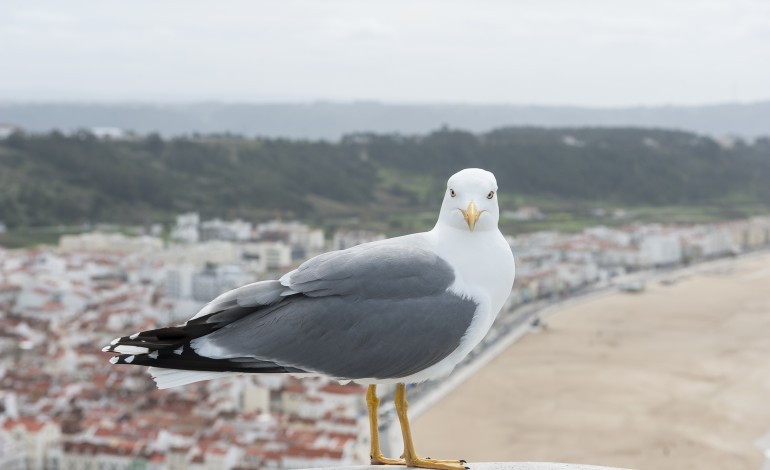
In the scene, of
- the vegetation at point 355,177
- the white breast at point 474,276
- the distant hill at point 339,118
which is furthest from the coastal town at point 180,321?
the distant hill at point 339,118

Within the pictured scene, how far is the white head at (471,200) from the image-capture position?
2891 mm

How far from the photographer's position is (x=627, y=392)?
786 inches

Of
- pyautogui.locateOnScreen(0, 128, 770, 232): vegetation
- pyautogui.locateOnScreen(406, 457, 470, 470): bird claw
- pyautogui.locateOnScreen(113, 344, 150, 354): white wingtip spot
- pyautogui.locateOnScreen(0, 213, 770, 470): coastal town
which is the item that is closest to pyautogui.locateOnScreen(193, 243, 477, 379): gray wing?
pyautogui.locateOnScreen(113, 344, 150, 354): white wingtip spot

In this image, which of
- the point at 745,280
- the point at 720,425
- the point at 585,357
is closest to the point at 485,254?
the point at 720,425

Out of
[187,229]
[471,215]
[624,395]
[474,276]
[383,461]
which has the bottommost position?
[187,229]

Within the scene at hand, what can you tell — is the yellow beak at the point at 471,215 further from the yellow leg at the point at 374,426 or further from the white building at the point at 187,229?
the white building at the point at 187,229

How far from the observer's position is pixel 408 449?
10.3ft

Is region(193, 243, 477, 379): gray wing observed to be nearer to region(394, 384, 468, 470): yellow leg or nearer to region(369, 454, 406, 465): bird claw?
region(394, 384, 468, 470): yellow leg

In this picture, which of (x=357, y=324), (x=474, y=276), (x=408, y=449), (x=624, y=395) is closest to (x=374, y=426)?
(x=408, y=449)

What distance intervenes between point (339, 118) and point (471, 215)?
593 ft

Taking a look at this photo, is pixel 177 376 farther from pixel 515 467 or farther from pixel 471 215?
pixel 515 467

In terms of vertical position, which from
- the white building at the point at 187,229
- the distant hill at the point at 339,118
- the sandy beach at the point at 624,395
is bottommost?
the white building at the point at 187,229

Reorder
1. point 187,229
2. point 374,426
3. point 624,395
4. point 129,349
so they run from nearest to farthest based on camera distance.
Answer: point 129,349
point 374,426
point 624,395
point 187,229

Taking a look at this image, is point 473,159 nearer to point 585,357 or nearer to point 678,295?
point 678,295
